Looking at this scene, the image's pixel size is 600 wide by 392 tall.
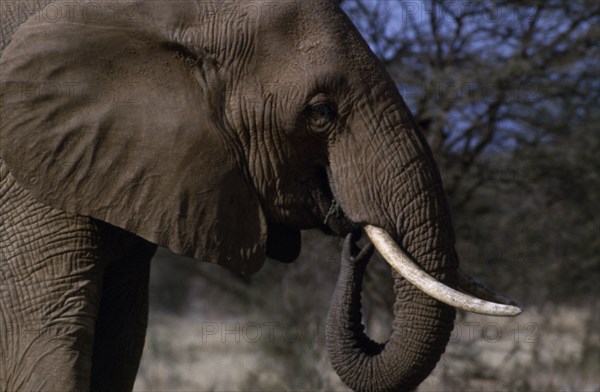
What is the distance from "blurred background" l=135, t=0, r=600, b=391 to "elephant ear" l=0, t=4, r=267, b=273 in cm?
349

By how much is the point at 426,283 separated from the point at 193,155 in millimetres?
905

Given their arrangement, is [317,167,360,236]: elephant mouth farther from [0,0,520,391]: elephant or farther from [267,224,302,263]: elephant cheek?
[267,224,302,263]: elephant cheek

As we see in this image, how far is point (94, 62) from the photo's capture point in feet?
13.0

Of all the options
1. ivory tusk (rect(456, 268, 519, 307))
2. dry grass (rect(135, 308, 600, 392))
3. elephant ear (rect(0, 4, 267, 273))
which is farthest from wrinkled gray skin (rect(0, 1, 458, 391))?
dry grass (rect(135, 308, 600, 392))

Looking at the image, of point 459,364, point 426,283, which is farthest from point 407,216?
point 459,364

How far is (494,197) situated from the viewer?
9.23m

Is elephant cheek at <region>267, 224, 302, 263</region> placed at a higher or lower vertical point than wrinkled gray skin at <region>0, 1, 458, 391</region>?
lower

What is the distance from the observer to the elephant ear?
390cm

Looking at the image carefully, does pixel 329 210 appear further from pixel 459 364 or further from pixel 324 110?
pixel 459 364

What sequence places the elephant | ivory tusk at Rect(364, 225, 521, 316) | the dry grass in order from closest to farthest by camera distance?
1. ivory tusk at Rect(364, 225, 521, 316)
2. the elephant
3. the dry grass

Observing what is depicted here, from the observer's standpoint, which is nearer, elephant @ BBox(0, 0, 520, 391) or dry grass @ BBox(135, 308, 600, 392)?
elephant @ BBox(0, 0, 520, 391)

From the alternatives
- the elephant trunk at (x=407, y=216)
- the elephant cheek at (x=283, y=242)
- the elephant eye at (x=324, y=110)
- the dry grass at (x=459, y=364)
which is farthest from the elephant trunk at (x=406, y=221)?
the dry grass at (x=459, y=364)

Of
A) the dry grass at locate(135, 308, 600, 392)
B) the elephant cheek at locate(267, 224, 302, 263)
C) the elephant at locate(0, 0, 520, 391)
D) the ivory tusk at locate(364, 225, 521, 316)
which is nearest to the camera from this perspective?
the ivory tusk at locate(364, 225, 521, 316)

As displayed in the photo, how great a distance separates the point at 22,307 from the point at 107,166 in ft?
1.82
